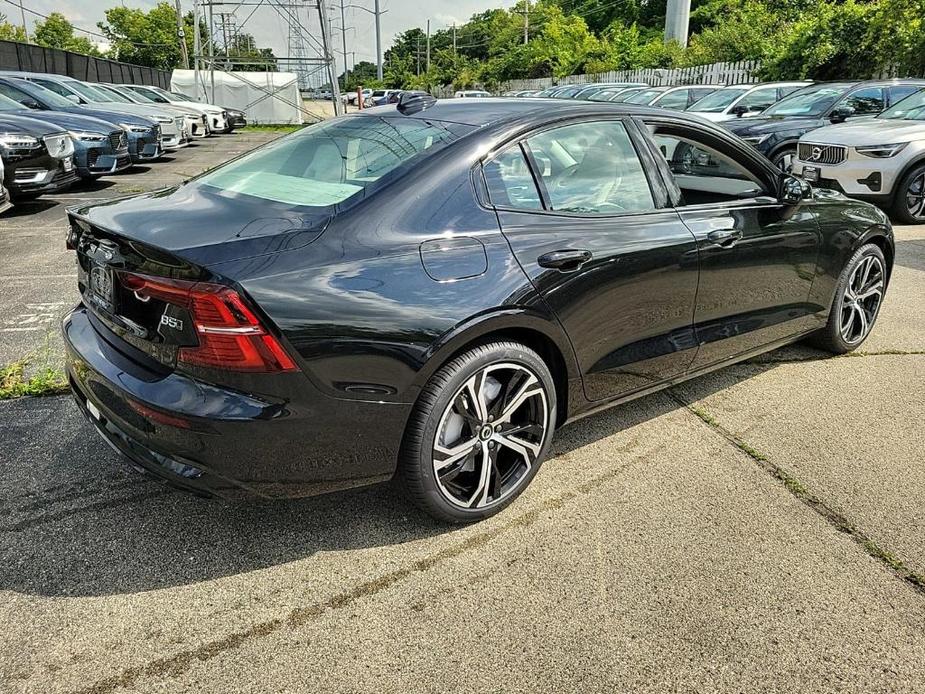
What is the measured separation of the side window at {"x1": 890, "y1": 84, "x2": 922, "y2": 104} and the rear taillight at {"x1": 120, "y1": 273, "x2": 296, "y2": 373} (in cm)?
1098

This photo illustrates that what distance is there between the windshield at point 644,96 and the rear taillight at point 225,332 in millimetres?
16185

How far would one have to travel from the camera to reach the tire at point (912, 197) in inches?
334

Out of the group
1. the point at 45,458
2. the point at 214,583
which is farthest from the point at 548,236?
the point at 45,458

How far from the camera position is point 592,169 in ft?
10.3

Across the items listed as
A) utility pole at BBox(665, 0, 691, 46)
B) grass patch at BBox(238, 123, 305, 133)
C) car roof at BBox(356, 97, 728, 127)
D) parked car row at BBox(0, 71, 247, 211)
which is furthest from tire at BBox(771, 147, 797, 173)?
utility pole at BBox(665, 0, 691, 46)

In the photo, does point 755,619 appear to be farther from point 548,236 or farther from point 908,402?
point 908,402

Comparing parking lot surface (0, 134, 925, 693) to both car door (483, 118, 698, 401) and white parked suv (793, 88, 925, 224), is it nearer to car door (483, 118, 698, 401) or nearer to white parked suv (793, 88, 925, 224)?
car door (483, 118, 698, 401)

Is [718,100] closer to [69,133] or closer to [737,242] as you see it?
[69,133]

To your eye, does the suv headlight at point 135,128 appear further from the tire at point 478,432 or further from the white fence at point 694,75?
the white fence at point 694,75

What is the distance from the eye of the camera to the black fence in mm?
23422

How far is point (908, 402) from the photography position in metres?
3.91

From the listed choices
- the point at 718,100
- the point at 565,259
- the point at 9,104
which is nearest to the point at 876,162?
the point at 718,100

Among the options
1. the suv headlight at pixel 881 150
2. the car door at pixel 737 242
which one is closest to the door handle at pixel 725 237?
the car door at pixel 737 242

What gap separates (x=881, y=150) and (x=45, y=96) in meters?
13.0
